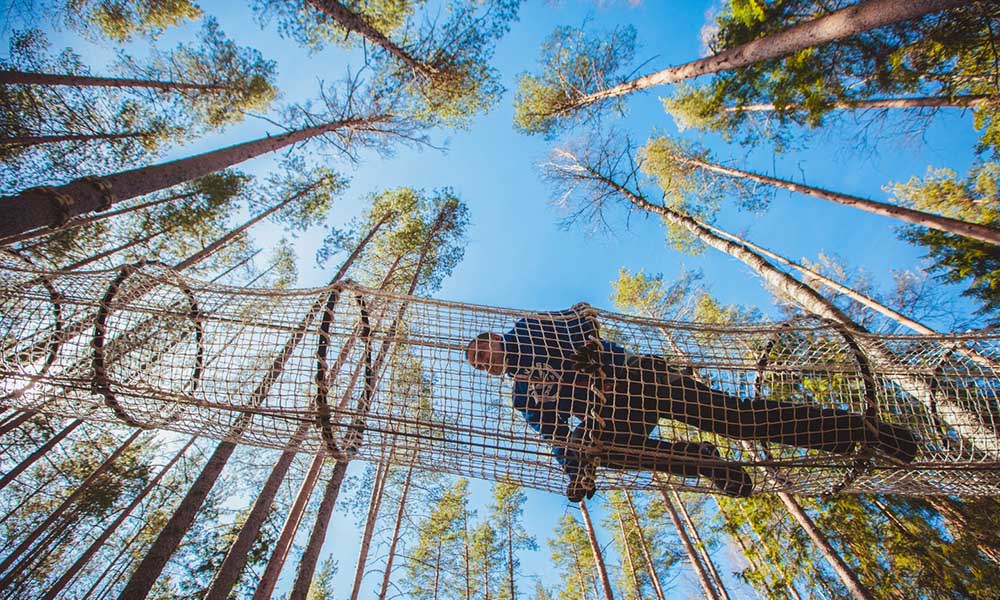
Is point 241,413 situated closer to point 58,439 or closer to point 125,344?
point 125,344

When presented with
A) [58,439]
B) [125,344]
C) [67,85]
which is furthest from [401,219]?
[125,344]

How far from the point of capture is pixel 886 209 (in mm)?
5129

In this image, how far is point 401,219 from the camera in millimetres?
11047

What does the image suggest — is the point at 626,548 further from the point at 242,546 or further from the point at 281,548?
the point at 242,546

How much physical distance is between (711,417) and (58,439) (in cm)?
1084

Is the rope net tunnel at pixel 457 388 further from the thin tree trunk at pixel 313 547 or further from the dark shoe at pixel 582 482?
the thin tree trunk at pixel 313 547

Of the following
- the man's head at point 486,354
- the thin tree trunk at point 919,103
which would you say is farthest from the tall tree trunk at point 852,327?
the thin tree trunk at point 919,103

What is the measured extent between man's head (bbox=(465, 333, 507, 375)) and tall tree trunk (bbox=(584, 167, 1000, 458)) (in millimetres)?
1728

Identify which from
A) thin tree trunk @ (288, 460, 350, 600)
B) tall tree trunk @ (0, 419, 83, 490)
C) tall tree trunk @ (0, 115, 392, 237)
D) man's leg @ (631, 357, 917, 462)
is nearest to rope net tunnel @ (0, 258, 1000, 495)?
man's leg @ (631, 357, 917, 462)

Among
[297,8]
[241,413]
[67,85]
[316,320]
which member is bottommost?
[241,413]

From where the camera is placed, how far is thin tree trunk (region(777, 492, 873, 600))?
4.84 metres

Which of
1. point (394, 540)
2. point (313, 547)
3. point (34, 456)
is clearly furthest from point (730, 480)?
point (34, 456)

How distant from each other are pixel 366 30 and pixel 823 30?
5698 millimetres

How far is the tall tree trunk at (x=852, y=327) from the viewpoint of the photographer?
6.57 feet
